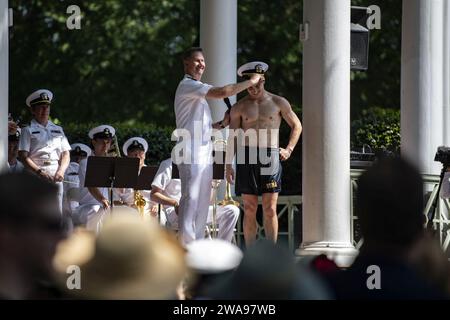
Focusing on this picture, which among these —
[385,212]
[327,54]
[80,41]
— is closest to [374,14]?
[327,54]

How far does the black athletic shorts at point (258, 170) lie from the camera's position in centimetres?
1478

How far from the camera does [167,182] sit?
53.4 feet

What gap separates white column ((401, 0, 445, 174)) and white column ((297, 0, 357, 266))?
2.84 m

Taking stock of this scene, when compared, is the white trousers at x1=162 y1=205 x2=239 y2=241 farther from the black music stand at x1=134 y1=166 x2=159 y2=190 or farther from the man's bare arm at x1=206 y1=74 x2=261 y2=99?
the man's bare arm at x1=206 y1=74 x2=261 y2=99

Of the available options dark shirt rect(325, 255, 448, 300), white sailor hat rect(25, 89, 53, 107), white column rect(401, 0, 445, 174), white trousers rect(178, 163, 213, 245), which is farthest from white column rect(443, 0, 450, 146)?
dark shirt rect(325, 255, 448, 300)

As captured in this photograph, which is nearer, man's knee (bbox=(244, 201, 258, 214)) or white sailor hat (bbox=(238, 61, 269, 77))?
white sailor hat (bbox=(238, 61, 269, 77))

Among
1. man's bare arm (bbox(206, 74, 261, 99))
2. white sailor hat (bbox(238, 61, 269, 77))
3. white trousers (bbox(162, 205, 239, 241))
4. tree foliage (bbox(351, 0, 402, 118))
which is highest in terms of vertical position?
tree foliage (bbox(351, 0, 402, 118))

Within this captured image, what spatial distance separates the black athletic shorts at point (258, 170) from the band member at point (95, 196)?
2297 millimetres

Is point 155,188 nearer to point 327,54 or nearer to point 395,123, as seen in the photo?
point 327,54

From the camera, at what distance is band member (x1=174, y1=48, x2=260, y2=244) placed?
1351cm

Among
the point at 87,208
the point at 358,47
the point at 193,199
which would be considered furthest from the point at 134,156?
the point at 193,199

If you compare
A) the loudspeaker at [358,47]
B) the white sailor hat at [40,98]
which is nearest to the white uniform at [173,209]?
the white sailor hat at [40,98]

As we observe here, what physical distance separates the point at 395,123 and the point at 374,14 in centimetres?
538

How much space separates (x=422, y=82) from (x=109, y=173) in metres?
4.38
